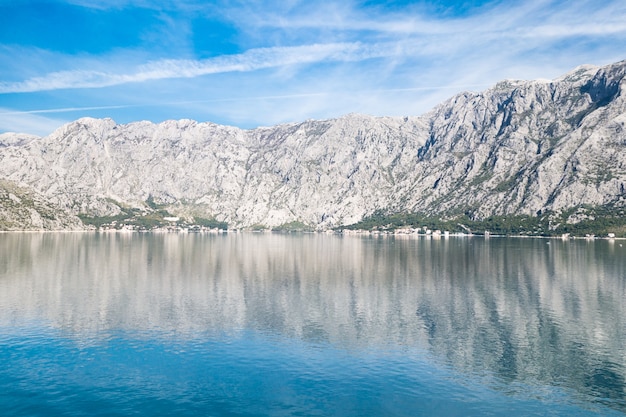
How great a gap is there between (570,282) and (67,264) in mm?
133050

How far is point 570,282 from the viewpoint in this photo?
110125 mm

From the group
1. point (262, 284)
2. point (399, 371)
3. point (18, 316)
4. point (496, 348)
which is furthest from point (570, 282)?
point (18, 316)

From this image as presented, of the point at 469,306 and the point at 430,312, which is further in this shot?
the point at 469,306

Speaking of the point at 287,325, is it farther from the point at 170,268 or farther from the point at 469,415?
the point at 170,268

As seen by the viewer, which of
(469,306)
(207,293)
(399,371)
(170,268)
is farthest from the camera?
(170,268)

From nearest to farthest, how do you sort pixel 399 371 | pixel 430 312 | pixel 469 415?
pixel 469 415
pixel 399 371
pixel 430 312

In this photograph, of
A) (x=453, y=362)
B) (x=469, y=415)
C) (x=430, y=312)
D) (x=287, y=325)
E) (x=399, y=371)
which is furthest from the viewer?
(x=430, y=312)

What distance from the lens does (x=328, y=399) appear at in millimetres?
41812

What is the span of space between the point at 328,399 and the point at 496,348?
26.6 m

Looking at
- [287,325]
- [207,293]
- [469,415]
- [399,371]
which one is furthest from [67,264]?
[469,415]

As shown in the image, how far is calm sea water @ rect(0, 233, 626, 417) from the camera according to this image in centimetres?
4144

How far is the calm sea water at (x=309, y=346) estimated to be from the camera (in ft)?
136

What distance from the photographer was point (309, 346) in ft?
189

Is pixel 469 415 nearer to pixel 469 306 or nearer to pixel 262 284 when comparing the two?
pixel 469 306
